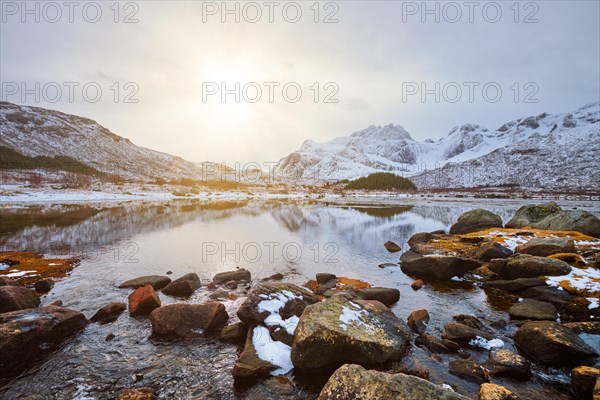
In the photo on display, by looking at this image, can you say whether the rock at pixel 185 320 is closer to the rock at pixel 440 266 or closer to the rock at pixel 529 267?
the rock at pixel 440 266

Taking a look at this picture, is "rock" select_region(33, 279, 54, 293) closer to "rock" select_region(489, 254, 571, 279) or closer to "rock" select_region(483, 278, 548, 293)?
"rock" select_region(483, 278, 548, 293)

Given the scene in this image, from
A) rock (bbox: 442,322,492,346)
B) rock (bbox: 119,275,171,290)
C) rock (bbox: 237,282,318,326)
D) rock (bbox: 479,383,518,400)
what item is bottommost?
rock (bbox: 442,322,492,346)

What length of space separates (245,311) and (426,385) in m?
6.68

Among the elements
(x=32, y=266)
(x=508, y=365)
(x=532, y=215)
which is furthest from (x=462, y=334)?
(x=532, y=215)

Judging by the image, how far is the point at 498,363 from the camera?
28.0 feet

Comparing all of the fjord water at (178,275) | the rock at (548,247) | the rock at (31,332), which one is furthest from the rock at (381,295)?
the rock at (548,247)

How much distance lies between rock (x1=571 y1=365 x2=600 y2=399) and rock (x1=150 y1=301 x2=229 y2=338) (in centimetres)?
1059

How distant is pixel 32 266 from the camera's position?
17.4 metres

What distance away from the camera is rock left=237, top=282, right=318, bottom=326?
10.5 metres

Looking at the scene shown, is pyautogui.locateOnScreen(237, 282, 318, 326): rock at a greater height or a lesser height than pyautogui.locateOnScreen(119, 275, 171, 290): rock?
greater

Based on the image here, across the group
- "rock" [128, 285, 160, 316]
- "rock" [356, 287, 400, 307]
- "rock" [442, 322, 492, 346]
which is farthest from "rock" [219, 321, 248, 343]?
"rock" [442, 322, 492, 346]

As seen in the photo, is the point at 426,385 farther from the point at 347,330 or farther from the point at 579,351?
the point at 579,351

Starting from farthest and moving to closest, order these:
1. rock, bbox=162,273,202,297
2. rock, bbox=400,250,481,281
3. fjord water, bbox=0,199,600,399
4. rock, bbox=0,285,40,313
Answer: rock, bbox=400,250,481,281 → rock, bbox=162,273,202,297 → rock, bbox=0,285,40,313 → fjord water, bbox=0,199,600,399

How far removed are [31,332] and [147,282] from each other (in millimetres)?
6214
